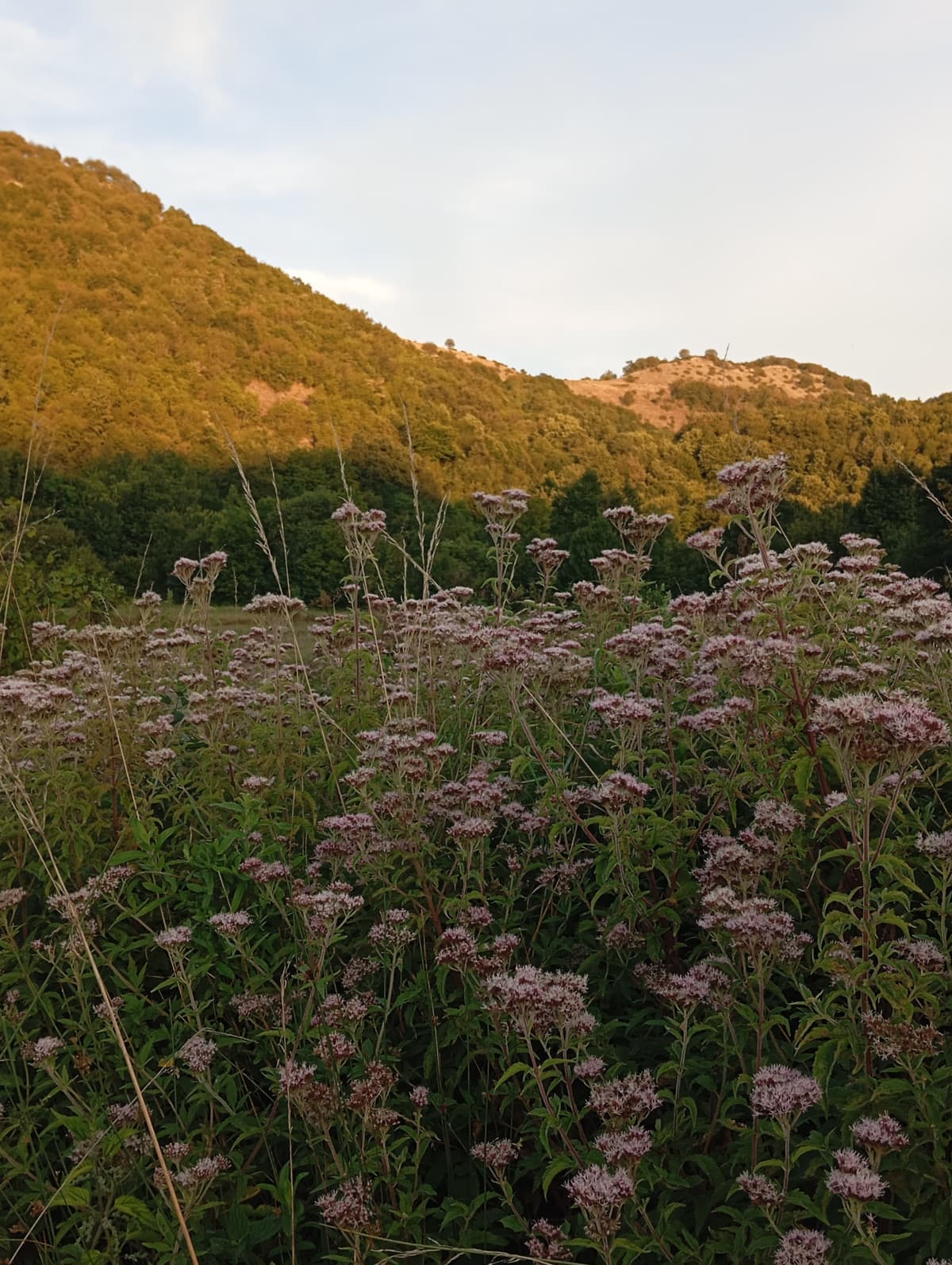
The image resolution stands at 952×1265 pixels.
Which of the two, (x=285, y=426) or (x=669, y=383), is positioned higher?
(x=669, y=383)

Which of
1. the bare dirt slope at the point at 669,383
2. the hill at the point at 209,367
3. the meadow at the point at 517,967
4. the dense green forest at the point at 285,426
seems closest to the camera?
the meadow at the point at 517,967

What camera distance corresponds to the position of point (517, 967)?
1934mm

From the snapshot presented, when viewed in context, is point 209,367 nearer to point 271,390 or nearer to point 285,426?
point 271,390

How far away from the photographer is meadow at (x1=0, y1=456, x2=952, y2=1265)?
67.2 inches

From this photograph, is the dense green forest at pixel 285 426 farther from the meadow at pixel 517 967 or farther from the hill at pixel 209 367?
the meadow at pixel 517 967

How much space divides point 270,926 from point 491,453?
1836 inches

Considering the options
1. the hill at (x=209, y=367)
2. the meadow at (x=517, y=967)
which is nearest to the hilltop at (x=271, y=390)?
the hill at (x=209, y=367)

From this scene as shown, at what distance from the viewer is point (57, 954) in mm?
2590

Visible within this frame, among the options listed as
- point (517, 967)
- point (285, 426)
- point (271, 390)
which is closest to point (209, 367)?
point (271, 390)

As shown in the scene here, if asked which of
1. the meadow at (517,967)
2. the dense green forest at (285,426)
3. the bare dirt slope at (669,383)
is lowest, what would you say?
the meadow at (517,967)

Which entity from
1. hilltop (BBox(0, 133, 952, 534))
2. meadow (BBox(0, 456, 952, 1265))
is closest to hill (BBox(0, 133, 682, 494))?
hilltop (BBox(0, 133, 952, 534))

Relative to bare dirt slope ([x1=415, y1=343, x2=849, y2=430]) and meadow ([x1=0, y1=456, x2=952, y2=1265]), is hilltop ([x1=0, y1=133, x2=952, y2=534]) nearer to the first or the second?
bare dirt slope ([x1=415, y1=343, x2=849, y2=430])

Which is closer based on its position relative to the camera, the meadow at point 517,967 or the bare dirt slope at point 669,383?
the meadow at point 517,967

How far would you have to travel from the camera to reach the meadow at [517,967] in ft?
5.60
